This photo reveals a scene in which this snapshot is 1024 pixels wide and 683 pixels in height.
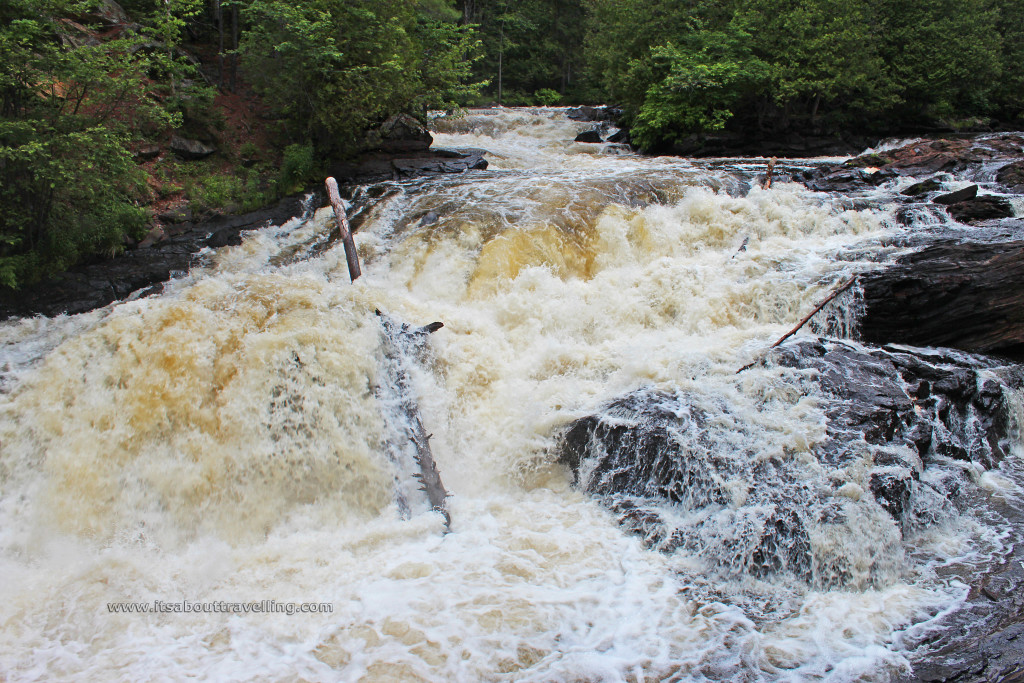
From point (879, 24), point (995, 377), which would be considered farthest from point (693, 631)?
point (879, 24)

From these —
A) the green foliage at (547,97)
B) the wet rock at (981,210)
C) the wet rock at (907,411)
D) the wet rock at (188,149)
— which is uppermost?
the green foliage at (547,97)

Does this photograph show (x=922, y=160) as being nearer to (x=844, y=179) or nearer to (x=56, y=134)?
(x=844, y=179)

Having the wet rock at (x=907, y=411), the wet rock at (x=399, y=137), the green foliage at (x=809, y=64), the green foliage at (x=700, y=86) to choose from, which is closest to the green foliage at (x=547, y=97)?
the green foliage at (x=809, y=64)

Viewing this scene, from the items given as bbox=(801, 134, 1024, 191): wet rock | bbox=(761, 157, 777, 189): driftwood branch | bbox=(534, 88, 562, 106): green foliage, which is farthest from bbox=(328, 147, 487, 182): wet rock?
bbox=(534, 88, 562, 106): green foliage

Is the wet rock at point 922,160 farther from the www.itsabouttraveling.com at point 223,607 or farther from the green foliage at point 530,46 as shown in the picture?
the green foliage at point 530,46

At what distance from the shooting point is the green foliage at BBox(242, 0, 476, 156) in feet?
35.3

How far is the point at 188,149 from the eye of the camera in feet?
37.2

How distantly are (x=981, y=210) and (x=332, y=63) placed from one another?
11.4m

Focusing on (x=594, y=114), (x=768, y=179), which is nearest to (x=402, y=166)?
(x=768, y=179)

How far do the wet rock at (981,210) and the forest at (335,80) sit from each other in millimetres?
7502

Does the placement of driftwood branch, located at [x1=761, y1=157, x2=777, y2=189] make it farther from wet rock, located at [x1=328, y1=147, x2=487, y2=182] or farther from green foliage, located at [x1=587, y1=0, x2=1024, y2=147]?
wet rock, located at [x1=328, y1=147, x2=487, y2=182]

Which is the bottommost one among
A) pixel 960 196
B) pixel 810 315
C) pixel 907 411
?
pixel 907 411

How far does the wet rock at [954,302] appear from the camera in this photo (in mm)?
6387

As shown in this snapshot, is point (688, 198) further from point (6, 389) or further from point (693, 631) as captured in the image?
point (6, 389)
